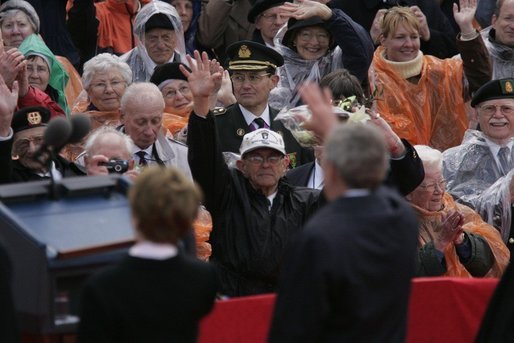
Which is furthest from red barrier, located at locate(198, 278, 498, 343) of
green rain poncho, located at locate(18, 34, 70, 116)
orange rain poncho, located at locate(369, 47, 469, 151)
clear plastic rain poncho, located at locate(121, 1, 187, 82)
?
clear plastic rain poncho, located at locate(121, 1, 187, 82)

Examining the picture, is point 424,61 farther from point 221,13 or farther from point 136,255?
point 136,255

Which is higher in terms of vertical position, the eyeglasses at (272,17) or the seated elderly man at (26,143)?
the eyeglasses at (272,17)

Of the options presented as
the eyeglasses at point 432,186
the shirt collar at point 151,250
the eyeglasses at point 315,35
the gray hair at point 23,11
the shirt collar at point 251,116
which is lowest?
the eyeglasses at point 432,186

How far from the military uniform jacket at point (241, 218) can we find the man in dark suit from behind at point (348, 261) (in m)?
2.46

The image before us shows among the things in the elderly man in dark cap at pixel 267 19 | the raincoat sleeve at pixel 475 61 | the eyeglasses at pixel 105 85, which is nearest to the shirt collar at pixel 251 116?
the eyeglasses at pixel 105 85

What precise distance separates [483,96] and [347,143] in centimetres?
511

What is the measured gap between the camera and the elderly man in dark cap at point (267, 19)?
1143cm

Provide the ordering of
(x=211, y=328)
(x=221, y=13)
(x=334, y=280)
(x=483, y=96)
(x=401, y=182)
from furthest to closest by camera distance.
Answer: (x=221, y=13)
(x=483, y=96)
(x=401, y=182)
(x=211, y=328)
(x=334, y=280)

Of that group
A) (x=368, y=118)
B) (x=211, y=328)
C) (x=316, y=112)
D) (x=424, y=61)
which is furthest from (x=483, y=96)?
(x=316, y=112)

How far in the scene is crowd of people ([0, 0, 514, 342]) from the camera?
5000 mm

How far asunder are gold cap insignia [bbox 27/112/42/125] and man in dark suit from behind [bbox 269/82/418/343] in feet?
10.3

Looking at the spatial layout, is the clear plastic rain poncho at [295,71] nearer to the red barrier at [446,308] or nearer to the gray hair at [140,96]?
the gray hair at [140,96]

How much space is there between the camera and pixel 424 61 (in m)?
10.9

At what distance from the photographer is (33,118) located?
25.9 ft
